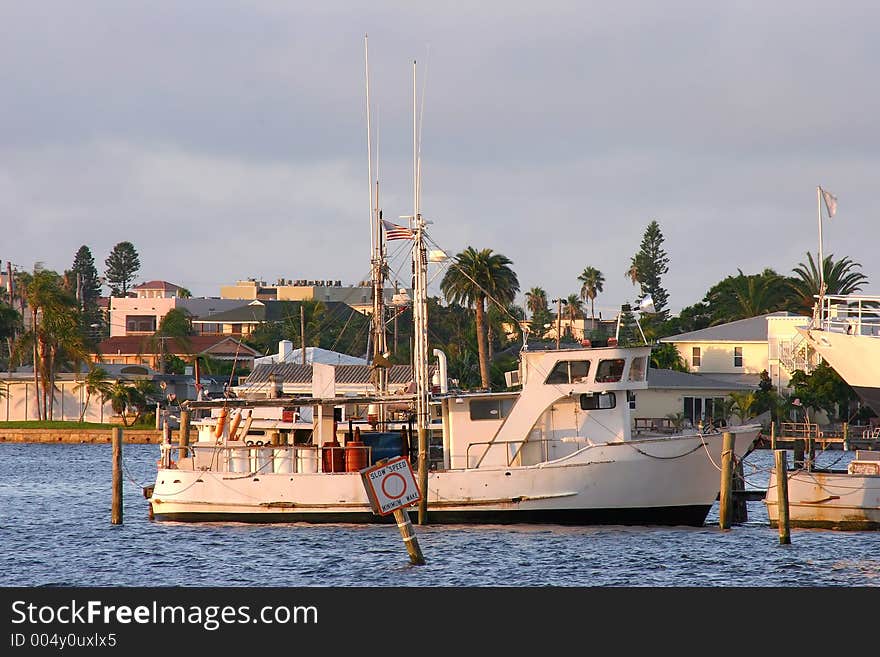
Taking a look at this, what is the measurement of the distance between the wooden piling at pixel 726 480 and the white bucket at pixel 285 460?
11.5 m

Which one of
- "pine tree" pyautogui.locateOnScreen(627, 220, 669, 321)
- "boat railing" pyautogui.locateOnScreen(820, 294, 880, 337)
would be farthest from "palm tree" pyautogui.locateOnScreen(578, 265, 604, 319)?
"boat railing" pyautogui.locateOnScreen(820, 294, 880, 337)

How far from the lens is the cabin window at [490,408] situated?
38.6 m

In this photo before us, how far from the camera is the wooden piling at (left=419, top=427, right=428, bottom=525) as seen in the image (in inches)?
1441

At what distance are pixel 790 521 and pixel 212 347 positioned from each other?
9876 centimetres

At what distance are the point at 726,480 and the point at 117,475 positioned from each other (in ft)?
54.5

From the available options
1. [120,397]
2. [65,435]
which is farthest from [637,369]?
[120,397]

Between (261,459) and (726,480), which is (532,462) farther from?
(261,459)

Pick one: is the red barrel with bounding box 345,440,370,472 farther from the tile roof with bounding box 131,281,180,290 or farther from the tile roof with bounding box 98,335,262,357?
the tile roof with bounding box 131,281,180,290

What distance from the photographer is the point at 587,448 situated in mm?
37000

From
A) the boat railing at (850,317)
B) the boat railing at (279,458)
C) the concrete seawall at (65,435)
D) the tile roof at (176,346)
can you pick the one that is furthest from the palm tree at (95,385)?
the boat railing at (279,458)

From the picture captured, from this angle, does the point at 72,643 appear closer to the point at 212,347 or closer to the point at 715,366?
the point at 715,366

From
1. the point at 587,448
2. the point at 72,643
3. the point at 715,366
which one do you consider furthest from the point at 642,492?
the point at 715,366

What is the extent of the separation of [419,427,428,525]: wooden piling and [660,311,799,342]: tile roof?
210ft

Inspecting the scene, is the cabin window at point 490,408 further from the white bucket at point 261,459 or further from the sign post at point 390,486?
the sign post at point 390,486
